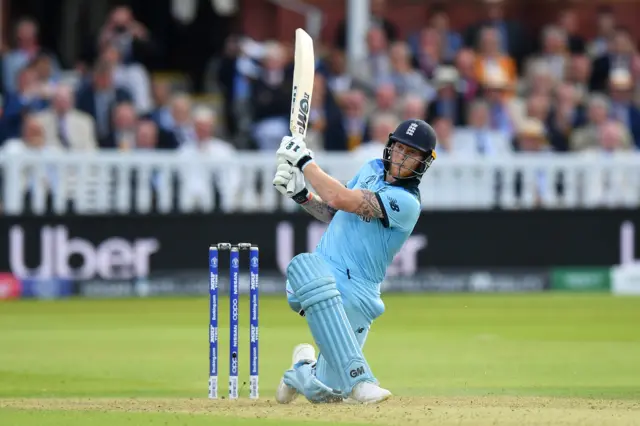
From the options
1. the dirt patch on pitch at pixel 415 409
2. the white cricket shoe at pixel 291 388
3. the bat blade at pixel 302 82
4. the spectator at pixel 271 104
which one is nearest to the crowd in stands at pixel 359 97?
the spectator at pixel 271 104

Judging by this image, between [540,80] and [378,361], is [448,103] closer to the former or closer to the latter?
[540,80]

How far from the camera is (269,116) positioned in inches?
633

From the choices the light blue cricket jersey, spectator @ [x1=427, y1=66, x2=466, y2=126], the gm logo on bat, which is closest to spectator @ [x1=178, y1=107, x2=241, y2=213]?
spectator @ [x1=427, y1=66, x2=466, y2=126]

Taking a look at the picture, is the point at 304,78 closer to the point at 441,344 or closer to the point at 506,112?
the point at 441,344

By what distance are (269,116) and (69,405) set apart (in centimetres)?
829

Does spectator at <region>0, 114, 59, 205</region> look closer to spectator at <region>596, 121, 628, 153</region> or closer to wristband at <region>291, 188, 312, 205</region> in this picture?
spectator at <region>596, 121, 628, 153</region>

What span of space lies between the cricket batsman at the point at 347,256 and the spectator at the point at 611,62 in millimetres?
10131

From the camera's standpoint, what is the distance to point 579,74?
57.9 feet

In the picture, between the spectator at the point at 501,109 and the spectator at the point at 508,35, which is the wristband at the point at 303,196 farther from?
the spectator at the point at 508,35

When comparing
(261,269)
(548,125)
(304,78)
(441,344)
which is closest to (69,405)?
(304,78)

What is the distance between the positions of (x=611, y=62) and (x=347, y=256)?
10.7 m

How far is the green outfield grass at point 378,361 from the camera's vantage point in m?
7.52

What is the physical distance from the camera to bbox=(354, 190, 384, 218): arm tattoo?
7699 millimetres

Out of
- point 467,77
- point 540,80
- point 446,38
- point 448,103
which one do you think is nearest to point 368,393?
point 448,103
